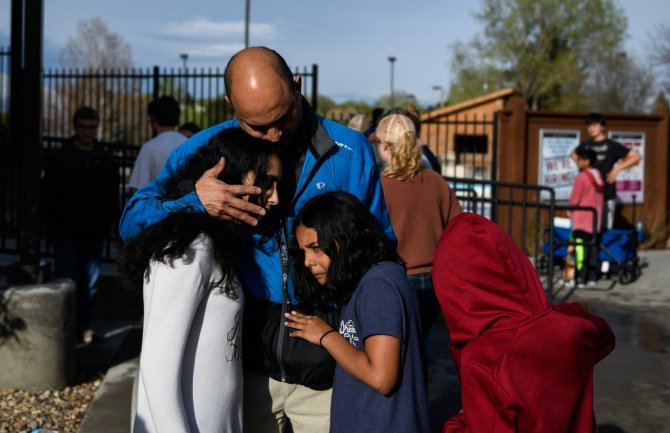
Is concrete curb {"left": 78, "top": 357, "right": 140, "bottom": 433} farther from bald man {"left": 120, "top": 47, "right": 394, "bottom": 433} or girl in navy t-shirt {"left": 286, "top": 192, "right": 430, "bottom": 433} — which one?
girl in navy t-shirt {"left": 286, "top": 192, "right": 430, "bottom": 433}

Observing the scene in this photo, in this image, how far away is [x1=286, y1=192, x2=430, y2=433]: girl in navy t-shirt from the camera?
270 centimetres

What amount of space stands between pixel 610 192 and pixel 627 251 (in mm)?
902

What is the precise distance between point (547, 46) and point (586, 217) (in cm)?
4370

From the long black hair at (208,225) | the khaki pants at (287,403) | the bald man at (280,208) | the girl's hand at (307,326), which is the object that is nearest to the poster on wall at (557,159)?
the bald man at (280,208)

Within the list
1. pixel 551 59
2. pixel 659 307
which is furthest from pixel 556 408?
pixel 551 59

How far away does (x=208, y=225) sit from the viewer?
106 inches

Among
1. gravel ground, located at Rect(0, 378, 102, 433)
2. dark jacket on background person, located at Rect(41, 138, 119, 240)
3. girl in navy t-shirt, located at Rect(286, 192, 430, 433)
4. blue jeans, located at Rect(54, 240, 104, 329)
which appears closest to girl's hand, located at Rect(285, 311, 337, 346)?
girl in navy t-shirt, located at Rect(286, 192, 430, 433)

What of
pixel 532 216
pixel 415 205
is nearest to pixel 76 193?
pixel 415 205

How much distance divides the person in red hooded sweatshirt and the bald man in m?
0.49

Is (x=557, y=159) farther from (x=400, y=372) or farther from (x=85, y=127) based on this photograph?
(x=400, y=372)

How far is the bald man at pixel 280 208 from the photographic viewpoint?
108 inches

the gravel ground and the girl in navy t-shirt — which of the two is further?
the gravel ground

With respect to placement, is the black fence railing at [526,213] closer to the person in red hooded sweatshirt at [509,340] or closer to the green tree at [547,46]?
the person in red hooded sweatshirt at [509,340]

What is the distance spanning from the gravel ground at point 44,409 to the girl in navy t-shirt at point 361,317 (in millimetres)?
3056
